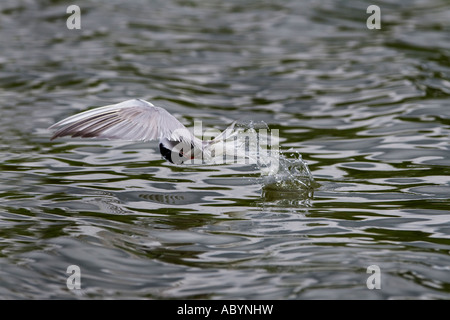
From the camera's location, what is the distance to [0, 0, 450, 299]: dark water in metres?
5.09

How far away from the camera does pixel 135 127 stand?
19.3ft

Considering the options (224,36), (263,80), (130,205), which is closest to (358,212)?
(130,205)

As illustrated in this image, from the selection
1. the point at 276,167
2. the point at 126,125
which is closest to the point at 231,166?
the point at 276,167

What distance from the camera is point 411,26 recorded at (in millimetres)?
13484

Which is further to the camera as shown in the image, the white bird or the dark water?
the white bird

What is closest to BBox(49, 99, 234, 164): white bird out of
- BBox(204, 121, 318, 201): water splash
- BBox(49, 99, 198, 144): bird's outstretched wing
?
BBox(49, 99, 198, 144): bird's outstretched wing

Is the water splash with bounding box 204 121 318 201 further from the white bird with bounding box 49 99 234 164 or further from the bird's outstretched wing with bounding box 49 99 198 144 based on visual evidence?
the bird's outstretched wing with bounding box 49 99 198 144

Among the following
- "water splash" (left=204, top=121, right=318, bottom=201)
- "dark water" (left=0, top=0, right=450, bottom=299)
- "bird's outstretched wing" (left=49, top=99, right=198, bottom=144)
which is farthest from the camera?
"water splash" (left=204, top=121, right=318, bottom=201)

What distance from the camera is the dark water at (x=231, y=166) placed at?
5.09 m

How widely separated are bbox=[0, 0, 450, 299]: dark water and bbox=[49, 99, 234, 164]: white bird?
57cm

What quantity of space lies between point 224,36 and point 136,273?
357 inches

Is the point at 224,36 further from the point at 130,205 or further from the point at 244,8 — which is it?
the point at 130,205

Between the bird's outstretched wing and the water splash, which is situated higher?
the bird's outstretched wing

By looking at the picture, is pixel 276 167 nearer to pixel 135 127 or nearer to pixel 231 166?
pixel 231 166
